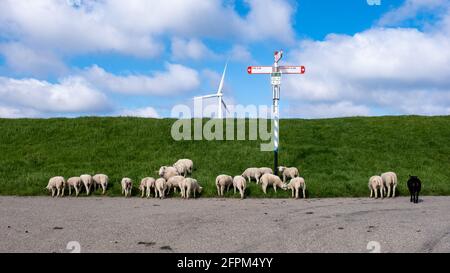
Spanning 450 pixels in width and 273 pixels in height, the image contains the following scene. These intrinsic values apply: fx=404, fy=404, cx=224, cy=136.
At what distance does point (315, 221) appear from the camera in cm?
1495

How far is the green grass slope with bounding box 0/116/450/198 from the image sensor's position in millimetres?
25359

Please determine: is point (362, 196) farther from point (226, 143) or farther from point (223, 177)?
point (226, 143)

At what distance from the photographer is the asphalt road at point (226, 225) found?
11.3 metres

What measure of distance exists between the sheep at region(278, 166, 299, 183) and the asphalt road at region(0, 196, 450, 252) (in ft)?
17.2

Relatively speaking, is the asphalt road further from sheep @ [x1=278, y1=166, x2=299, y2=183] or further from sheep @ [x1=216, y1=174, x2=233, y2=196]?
sheep @ [x1=278, y1=166, x2=299, y2=183]

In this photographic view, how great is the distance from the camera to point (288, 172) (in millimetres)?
26078

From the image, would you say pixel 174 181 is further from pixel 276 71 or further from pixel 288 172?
pixel 276 71

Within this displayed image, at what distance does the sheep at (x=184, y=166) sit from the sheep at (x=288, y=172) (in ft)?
19.8

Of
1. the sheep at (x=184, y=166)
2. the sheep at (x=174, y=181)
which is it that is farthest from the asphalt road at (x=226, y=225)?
the sheep at (x=184, y=166)

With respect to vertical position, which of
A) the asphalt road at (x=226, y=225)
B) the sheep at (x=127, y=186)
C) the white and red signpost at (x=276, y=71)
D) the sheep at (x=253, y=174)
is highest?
the white and red signpost at (x=276, y=71)

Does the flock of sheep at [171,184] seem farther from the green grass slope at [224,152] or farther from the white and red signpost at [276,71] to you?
the white and red signpost at [276,71]

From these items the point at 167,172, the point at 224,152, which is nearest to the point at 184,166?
the point at 167,172

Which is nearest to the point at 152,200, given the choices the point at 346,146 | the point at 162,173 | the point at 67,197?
the point at 162,173

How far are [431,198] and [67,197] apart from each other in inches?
792
